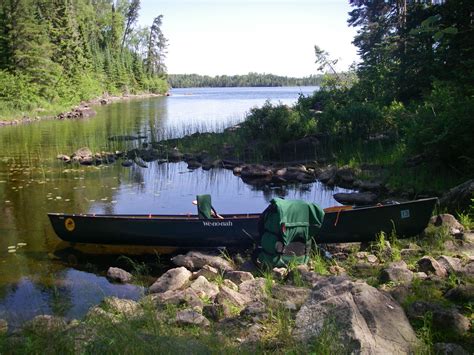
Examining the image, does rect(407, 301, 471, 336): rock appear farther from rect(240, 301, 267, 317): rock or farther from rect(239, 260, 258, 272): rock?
rect(239, 260, 258, 272): rock

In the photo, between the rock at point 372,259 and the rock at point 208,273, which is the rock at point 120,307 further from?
the rock at point 372,259

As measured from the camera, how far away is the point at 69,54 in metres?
55.1

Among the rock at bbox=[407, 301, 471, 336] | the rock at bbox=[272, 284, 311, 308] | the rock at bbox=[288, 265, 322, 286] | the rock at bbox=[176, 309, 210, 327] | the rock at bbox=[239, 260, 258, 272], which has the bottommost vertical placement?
the rock at bbox=[239, 260, 258, 272]

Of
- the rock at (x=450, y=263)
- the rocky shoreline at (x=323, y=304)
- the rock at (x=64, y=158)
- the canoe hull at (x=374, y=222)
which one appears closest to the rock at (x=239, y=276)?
the rocky shoreline at (x=323, y=304)

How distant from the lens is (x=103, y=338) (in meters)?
4.27

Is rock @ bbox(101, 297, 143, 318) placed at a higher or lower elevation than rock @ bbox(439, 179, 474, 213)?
lower

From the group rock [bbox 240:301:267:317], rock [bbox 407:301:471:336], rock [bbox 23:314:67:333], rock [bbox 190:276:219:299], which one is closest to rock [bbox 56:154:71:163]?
rock [bbox 190:276:219:299]

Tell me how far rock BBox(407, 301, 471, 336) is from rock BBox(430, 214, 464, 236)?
4.15 m

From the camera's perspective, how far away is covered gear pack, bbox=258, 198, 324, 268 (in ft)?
27.7

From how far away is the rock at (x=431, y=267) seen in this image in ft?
22.8

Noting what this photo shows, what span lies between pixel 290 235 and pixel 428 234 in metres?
2.91

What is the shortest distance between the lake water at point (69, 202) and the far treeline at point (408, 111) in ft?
9.76

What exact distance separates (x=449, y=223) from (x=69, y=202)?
10367mm

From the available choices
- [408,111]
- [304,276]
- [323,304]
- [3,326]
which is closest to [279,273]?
[304,276]
